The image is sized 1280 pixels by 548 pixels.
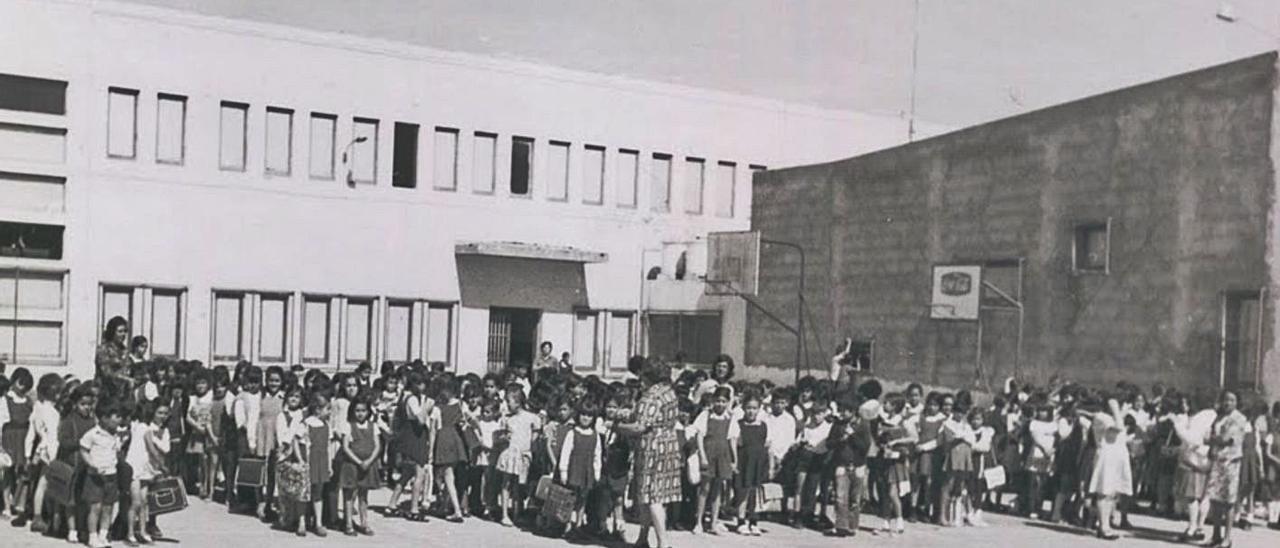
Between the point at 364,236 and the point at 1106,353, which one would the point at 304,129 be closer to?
the point at 364,236

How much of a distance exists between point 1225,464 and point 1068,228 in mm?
5233

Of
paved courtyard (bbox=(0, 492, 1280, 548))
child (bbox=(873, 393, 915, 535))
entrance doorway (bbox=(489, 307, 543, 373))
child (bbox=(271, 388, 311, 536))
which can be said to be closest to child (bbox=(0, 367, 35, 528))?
paved courtyard (bbox=(0, 492, 1280, 548))

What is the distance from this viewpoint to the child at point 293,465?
10.6 meters

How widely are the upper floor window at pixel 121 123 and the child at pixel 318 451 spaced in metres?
12.1

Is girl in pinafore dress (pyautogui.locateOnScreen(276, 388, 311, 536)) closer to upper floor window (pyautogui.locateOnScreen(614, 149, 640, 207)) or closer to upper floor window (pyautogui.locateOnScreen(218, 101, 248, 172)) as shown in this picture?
upper floor window (pyautogui.locateOnScreen(218, 101, 248, 172))

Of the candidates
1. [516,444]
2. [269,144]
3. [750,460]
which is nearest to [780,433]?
[750,460]

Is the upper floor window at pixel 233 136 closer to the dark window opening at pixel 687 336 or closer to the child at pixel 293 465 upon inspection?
the dark window opening at pixel 687 336

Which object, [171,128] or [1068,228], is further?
[171,128]

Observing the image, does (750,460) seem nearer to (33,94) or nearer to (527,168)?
(33,94)

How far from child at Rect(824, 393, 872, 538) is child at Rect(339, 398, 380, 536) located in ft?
13.2

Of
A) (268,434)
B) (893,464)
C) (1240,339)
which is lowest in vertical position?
(893,464)

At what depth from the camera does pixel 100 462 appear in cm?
944

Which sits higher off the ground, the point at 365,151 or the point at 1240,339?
the point at 365,151

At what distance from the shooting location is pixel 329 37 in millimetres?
22906
